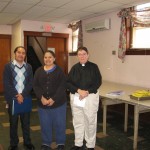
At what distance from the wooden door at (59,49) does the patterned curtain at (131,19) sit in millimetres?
2677

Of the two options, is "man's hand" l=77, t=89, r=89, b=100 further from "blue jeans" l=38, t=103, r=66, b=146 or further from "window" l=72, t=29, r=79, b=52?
"window" l=72, t=29, r=79, b=52

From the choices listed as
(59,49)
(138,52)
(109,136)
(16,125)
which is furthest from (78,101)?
(59,49)

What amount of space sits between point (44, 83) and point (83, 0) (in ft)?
7.61

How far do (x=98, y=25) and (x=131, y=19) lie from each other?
3.46ft

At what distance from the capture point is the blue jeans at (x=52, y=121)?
106 inches

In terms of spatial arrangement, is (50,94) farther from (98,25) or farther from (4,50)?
(4,50)

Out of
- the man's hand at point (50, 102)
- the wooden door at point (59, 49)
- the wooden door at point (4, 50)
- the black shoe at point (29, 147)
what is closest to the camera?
the man's hand at point (50, 102)

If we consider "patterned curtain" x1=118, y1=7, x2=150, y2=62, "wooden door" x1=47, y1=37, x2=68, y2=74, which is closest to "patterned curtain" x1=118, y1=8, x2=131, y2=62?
"patterned curtain" x1=118, y1=7, x2=150, y2=62

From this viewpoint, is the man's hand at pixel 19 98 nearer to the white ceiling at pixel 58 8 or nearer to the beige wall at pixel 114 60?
the white ceiling at pixel 58 8

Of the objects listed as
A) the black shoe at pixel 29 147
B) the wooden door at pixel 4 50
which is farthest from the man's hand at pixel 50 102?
the wooden door at pixel 4 50

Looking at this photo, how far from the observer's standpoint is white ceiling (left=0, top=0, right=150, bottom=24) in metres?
4.43

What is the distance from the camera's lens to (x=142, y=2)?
4.34 meters

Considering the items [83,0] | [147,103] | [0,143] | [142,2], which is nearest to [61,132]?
[0,143]

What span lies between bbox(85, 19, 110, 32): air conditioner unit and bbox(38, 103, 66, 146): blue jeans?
3156mm
